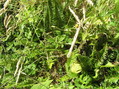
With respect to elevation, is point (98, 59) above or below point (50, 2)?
below

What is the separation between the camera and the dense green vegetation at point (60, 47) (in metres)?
1.72

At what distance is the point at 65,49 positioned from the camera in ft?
6.36

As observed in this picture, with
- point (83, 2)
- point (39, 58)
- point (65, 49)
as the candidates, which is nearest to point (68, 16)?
point (83, 2)

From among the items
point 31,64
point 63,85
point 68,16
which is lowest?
point 63,85

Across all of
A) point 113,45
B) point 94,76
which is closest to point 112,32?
point 113,45

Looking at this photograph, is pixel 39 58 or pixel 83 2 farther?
pixel 83 2

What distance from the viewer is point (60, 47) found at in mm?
1926

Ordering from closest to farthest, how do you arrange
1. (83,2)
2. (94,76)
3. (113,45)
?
(94,76) → (113,45) → (83,2)

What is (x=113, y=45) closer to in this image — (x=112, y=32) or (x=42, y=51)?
(x=112, y=32)

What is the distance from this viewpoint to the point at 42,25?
6.73 feet

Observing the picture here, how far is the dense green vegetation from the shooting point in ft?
5.64

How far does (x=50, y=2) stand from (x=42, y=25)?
0.80 ft

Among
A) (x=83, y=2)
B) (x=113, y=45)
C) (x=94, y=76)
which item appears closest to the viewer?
(x=94, y=76)

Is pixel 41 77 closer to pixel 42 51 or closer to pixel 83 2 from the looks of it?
pixel 42 51
